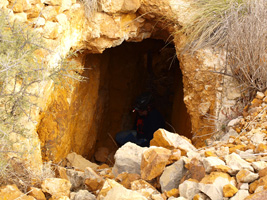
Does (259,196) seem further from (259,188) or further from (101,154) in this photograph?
(101,154)

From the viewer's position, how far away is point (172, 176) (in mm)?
2496

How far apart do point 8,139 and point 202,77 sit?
2435 mm

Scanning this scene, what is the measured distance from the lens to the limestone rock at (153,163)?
101 inches

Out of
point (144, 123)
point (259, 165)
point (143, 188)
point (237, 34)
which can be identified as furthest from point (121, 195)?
point (144, 123)

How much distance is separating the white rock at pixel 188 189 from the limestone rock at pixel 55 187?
0.85m

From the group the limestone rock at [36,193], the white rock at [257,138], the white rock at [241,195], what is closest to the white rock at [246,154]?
the white rock at [257,138]

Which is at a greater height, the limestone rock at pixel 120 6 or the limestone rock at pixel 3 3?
the limestone rock at pixel 120 6

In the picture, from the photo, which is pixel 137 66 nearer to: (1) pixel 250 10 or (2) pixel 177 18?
(2) pixel 177 18

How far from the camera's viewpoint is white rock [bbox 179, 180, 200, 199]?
A: 85.8 inches

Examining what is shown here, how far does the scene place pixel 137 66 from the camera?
6.97 meters

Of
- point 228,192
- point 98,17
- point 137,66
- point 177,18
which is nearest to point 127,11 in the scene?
point 98,17

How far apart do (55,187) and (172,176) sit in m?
0.85

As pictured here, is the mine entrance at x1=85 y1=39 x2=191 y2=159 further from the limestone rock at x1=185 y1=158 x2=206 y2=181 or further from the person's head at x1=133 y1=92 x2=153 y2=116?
the limestone rock at x1=185 y1=158 x2=206 y2=181

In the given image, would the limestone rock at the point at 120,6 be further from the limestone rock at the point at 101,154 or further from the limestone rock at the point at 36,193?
the limestone rock at the point at 101,154
